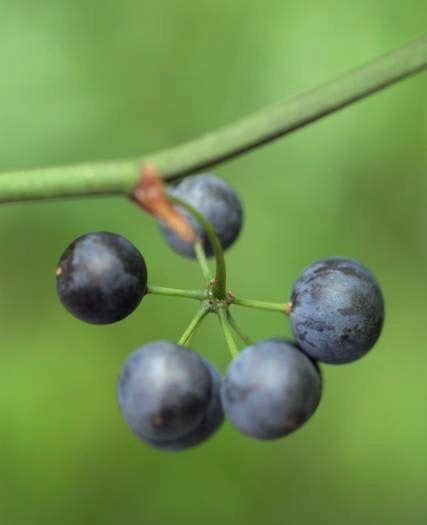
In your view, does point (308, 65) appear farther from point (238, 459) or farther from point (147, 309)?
point (238, 459)

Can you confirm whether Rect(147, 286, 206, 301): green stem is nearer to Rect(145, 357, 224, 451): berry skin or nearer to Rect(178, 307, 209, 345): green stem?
Rect(178, 307, 209, 345): green stem

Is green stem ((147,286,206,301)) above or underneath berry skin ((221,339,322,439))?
above

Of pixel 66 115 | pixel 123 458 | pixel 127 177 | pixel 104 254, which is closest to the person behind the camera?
pixel 127 177

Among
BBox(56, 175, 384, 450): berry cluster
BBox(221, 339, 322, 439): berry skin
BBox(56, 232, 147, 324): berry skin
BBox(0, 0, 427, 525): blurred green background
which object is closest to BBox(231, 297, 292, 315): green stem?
BBox(56, 175, 384, 450): berry cluster

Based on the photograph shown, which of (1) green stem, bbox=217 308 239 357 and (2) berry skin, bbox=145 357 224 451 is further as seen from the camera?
(2) berry skin, bbox=145 357 224 451

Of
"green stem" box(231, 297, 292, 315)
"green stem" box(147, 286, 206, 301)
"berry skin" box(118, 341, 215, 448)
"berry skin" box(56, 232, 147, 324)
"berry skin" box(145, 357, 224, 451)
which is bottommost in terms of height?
"berry skin" box(145, 357, 224, 451)

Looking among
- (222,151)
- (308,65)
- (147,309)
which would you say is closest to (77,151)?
(147,309)

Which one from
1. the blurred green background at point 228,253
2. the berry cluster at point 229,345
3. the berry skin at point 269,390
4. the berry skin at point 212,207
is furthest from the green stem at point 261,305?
the blurred green background at point 228,253

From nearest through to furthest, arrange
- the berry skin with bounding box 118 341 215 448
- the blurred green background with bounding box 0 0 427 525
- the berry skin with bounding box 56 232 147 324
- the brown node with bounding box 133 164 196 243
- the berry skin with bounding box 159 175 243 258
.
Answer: the brown node with bounding box 133 164 196 243 < the berry skin with bounding box 118 341 215 448 < the berry skin with bounding box 56 232 147 324 < the berry skin with bounding box 159 175 243 258 < the blurred green background with bounding box 0 0 427 525
